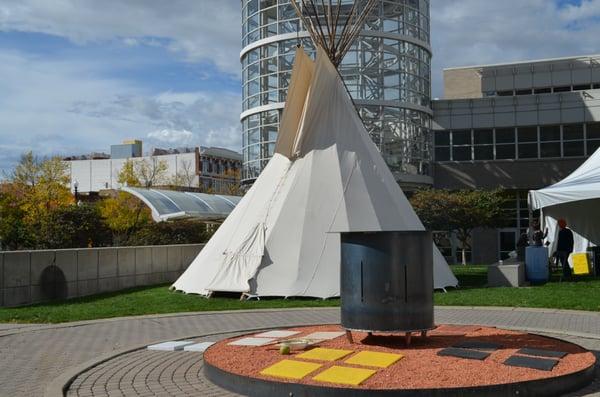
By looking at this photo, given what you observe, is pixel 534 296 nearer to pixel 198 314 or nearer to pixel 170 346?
pixel 198 314

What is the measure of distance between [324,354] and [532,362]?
2.40m

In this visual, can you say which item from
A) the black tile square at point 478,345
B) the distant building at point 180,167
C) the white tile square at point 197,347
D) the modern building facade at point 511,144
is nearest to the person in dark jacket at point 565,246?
the black tile square at point 478,345

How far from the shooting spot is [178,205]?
100ft

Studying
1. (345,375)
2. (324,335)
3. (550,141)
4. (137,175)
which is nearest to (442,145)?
(550,141)

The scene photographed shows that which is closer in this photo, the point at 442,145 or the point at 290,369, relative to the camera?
the point at 290,369

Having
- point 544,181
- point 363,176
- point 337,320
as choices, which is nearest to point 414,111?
point 544,181

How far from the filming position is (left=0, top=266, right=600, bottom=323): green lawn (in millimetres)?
14559

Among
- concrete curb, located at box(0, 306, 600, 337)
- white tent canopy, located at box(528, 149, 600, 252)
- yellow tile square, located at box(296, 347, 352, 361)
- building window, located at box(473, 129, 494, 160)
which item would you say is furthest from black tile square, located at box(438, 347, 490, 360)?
building window, located at box(473, 129, 494, 160)

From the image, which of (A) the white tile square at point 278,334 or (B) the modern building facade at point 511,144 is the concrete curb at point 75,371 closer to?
A: (A) the white tile square at point 278,334

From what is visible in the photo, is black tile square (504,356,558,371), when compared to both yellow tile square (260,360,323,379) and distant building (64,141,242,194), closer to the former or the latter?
yellow tile square (260,360,323,379)

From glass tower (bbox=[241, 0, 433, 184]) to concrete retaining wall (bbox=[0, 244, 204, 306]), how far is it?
57.3 feet

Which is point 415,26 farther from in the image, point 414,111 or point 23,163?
point 23,163

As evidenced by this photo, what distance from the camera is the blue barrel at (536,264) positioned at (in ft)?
62.7

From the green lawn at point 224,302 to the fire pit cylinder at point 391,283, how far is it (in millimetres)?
7171
